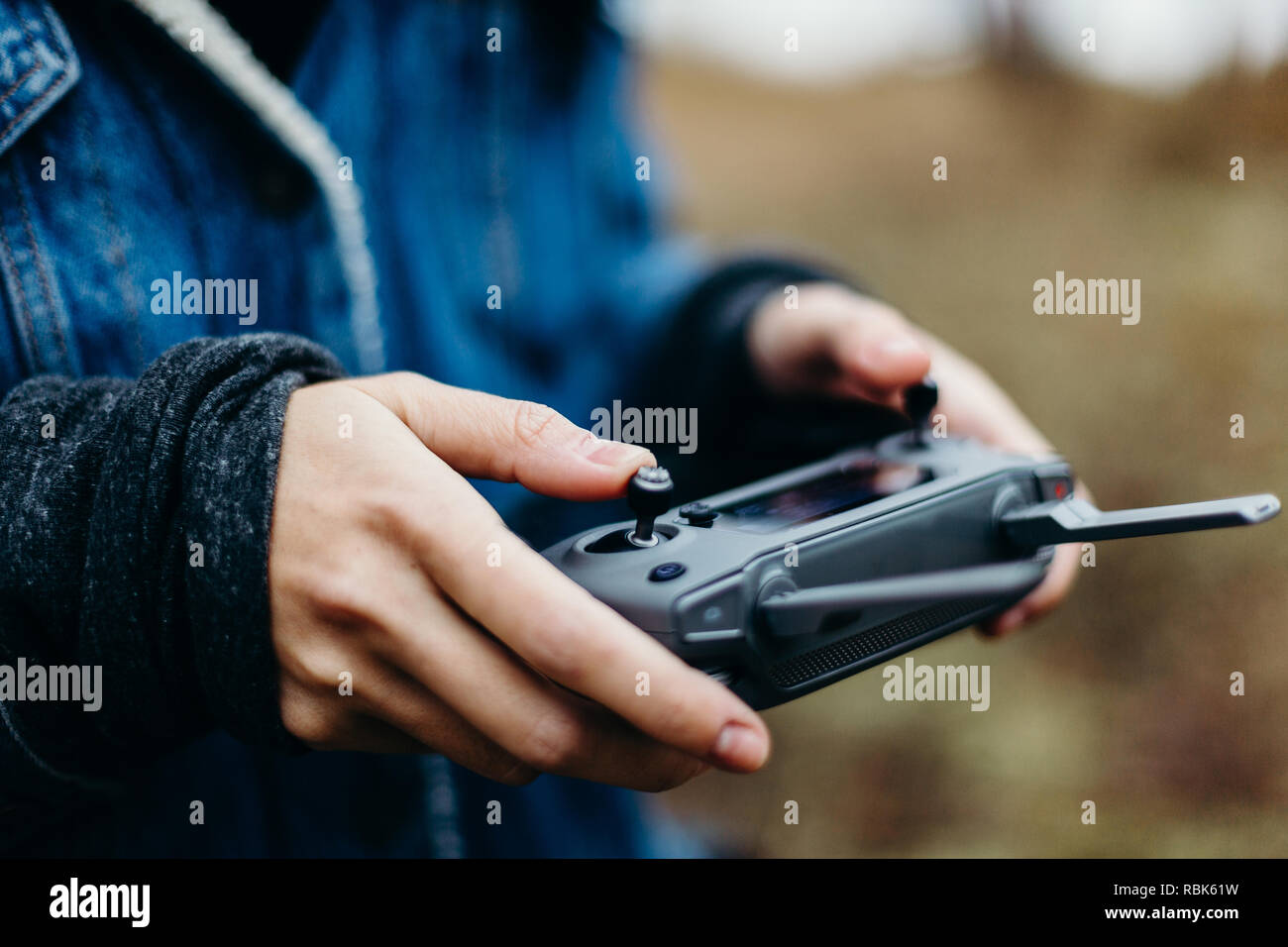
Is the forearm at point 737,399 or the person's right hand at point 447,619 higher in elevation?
the forearm at point 737,399

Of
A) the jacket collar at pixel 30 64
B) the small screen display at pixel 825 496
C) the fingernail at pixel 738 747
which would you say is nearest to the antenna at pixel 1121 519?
the small screen display at pixel 825 496

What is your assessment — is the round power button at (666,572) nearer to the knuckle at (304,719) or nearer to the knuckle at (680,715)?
the knuckle at (680,715)

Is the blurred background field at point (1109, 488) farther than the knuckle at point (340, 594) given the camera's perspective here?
Yes

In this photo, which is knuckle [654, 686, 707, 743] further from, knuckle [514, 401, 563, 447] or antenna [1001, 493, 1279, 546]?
antenna [1001, 493, 1279, 546]

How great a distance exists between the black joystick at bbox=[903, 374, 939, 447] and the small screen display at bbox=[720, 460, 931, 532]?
0.23 feet

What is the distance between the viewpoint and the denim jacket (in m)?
0.74

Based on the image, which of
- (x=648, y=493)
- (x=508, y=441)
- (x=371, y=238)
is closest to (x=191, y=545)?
(x=508, y=441)

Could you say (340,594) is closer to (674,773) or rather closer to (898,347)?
(674,773)

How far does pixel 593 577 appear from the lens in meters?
0.69

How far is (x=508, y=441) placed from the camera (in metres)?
0.65

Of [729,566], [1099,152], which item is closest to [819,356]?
[729,566]

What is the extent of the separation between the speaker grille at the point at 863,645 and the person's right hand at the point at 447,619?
0.08m

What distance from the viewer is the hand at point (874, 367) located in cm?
101

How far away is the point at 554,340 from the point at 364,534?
79cm
